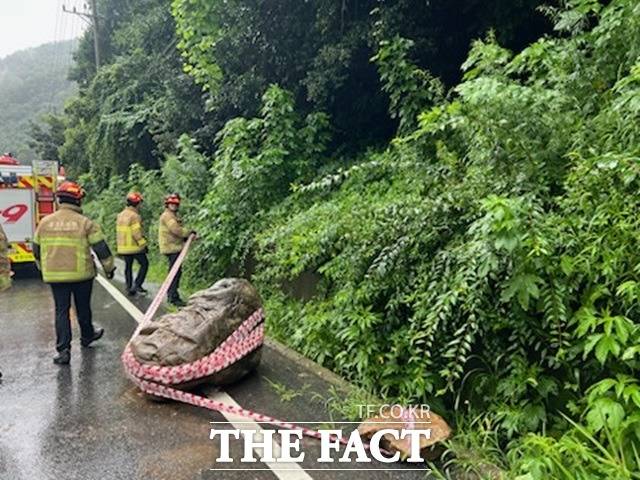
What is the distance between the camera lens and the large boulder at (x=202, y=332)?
4059 millimetres

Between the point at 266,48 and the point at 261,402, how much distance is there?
6.75 metres

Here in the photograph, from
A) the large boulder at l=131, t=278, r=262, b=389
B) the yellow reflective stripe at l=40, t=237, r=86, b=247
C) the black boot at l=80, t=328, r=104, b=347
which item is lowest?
the black boot at l=80, t=328, r=104, b=347

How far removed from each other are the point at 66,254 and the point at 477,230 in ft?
13.9

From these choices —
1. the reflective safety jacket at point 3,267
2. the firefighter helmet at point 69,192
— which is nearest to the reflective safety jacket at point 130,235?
the firefighter helmet at point 69,192

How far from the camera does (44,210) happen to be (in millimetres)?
10789

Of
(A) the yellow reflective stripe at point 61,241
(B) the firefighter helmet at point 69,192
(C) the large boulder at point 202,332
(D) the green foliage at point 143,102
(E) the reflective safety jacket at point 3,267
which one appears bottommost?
(C) the large boulder at point 202,332

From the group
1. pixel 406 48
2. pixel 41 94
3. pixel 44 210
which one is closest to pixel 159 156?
pixel 44 210

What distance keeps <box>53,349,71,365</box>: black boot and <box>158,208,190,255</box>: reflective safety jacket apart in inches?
126

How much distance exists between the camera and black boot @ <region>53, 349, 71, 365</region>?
200 inches

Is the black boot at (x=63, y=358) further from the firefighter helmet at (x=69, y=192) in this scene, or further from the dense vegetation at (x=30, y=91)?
the dense vegetation at (x=30, y=91)

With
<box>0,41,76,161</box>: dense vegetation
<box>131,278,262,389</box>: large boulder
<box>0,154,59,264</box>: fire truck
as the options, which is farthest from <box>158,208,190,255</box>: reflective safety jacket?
<box>0,41,76,161</box>: dense vegetation

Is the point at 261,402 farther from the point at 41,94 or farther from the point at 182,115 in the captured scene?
the point at 41,94

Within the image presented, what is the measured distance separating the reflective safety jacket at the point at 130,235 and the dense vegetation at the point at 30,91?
173 feet

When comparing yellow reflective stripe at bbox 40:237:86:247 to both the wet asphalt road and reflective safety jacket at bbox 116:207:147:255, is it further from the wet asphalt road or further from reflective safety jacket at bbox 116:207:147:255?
reflective safety jacket at bbox 116:207:147:255
